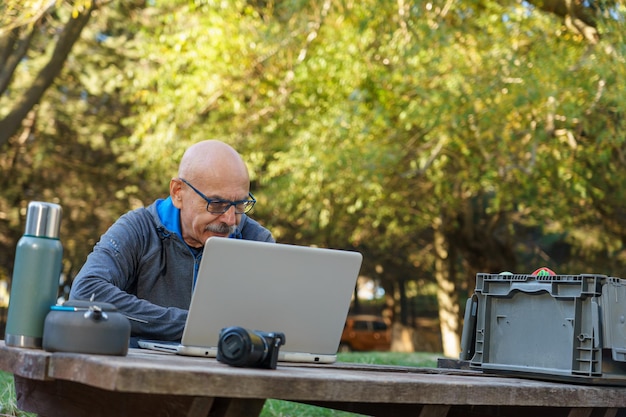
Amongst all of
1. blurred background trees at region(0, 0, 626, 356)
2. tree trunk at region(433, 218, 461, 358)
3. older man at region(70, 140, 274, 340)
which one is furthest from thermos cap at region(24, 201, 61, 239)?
tree trunk at region(433, 218, 461, 358)

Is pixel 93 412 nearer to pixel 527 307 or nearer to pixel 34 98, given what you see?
pixel 527 307

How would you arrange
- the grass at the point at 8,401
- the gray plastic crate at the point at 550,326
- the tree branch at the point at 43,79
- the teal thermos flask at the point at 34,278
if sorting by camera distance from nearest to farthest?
the teal thermos flask at the point at 34,278, the gray plastic crate at the point at 550,326, the grass at the point at 8,401, the tree branch at the point at 43,79

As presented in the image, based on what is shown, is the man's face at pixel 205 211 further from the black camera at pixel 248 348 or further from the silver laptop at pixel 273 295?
the black camera at pixel 248 348

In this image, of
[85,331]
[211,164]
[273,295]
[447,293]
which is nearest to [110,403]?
[85,331]

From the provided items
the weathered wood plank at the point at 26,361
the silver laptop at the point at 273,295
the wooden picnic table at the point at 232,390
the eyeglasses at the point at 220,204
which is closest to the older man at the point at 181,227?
the eyeglasses at the point at 220,204

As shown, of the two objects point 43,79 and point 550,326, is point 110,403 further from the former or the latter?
point 43,79

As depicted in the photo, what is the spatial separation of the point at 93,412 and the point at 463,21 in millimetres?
10365

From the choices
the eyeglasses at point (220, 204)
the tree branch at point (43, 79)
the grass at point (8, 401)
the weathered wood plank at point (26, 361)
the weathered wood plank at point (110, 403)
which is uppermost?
the tree branch at point (43, 79)

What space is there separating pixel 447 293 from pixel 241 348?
65.1ft

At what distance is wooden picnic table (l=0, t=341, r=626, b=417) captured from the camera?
2234mm

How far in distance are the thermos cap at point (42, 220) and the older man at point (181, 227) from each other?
1.13m

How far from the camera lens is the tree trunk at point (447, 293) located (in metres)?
21.4

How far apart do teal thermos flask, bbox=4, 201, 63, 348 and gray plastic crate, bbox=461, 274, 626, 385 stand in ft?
5.26

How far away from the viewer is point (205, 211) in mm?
4090
